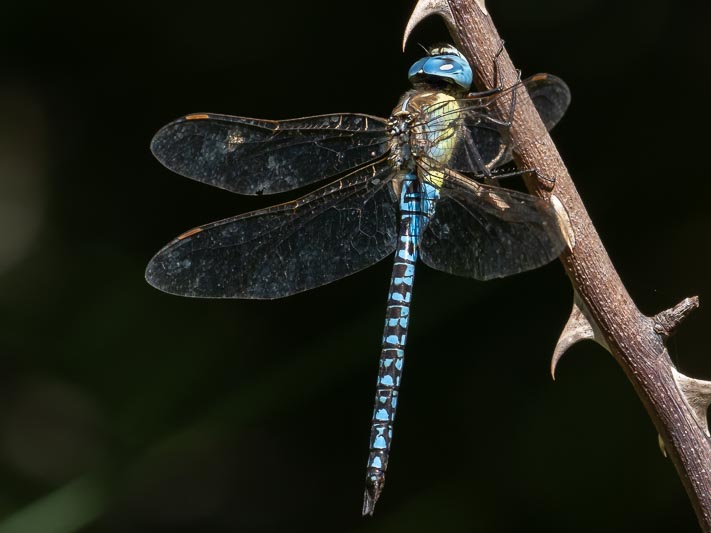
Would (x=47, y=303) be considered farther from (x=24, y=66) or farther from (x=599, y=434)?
(x=599, y=434)

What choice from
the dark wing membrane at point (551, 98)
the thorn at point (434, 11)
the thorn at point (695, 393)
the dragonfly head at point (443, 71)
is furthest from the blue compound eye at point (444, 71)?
the thorn at point (695, 393)

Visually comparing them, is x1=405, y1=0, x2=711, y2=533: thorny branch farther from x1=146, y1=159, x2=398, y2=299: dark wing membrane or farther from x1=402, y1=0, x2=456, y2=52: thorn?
x1=146, y1=159, x2=398, y2=299: dark wing membrane

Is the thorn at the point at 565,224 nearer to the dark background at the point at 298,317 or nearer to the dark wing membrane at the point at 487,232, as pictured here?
the dark wing membrane at the point at 487,232

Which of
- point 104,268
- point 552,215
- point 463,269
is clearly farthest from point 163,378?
point 552,215

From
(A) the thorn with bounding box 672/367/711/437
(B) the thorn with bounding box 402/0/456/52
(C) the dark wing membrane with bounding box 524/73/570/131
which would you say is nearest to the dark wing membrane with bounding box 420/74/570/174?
(C) the dark wing membrane with bounding box 524/73/570/131

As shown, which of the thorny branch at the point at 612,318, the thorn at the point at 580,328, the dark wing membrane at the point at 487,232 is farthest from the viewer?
the dark wing membrane at the point at 487,232

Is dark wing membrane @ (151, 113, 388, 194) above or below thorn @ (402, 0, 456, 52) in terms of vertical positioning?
above
